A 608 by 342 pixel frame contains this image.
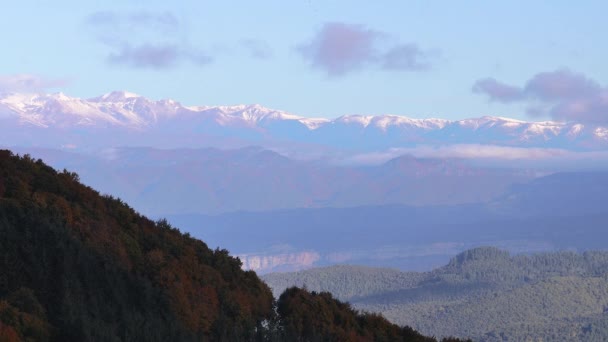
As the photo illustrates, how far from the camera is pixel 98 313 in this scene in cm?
2997

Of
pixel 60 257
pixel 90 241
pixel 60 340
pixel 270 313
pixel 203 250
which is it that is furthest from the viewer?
pixel 203 250

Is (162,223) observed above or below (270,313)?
above

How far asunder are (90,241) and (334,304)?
9.52 metres

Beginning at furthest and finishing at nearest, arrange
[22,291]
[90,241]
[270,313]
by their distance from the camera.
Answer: [270,313] → [90,241] → [22,291]

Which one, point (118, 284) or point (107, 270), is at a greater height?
point (107, 270)

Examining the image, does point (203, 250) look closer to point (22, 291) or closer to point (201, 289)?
point (201, 289)

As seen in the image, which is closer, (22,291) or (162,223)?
(22,291)

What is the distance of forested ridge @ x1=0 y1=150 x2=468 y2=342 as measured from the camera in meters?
28.3

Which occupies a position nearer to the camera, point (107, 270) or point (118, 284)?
point (118, 284)

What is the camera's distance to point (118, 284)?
34.0 meters

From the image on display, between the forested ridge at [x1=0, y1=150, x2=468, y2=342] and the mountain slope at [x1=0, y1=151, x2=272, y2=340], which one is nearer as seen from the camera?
the forested ridge at [x1=0, y1=150, x2=468, y2=342]

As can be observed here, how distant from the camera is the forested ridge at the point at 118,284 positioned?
2831cm

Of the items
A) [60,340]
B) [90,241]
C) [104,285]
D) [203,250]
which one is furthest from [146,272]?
[60,340]

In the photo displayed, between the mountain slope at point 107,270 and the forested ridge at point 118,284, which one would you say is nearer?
the forested ridge at point 118,284
